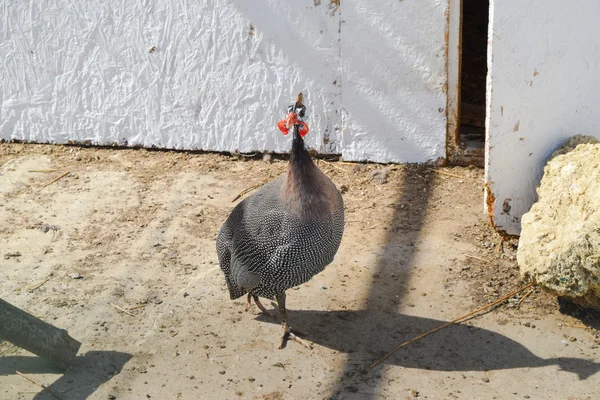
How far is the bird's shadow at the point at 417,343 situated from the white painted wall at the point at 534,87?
0.99m

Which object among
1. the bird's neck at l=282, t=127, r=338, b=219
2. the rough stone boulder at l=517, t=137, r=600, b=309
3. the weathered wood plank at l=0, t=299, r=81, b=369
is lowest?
the weathered wood plank at l=0, t=299, r=81, b=369

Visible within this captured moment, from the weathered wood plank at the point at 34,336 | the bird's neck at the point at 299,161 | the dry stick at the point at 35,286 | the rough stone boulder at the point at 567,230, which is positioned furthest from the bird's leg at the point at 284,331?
the dry stick at the point at 35,286

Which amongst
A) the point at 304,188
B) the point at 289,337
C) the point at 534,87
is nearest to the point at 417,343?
the point at 289,337

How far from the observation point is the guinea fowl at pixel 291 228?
3750mm

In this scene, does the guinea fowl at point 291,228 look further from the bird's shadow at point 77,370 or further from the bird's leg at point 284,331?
the bird's shadow at point 77,370

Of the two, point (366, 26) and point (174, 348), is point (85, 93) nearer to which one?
point (366, 26)

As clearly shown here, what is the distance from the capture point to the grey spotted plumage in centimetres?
375

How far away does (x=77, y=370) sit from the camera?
3811mm

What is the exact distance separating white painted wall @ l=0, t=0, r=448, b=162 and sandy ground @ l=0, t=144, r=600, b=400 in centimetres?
22

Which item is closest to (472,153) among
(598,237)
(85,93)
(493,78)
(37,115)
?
(493,78)

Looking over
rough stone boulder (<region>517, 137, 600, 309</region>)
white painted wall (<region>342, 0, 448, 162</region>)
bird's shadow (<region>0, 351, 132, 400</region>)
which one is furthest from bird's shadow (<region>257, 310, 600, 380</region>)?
white painted wall (<region>342, 0, 448, 162</region>)

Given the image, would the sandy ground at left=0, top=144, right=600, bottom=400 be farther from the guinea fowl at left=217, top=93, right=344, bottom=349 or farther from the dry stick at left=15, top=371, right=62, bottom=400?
the guinea fowl at left=217, top=93, right=344, bottom=349

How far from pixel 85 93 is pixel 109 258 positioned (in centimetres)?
163

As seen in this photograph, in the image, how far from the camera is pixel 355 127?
18.0 ft
